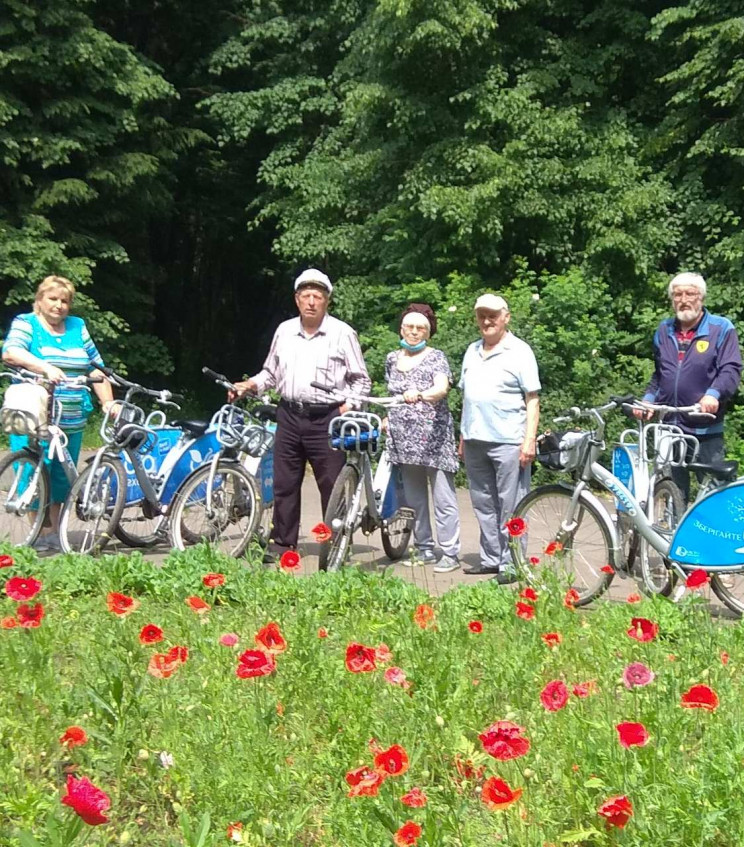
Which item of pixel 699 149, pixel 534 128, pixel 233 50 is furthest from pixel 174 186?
pixel 699 149

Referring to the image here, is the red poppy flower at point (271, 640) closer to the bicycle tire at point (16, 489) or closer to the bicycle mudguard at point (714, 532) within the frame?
the bicycle mudguard at point (714, 532)

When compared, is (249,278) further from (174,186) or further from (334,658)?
(334,658)

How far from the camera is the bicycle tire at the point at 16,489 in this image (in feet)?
21.9

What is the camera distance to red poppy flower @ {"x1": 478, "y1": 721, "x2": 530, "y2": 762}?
2254 millimetres

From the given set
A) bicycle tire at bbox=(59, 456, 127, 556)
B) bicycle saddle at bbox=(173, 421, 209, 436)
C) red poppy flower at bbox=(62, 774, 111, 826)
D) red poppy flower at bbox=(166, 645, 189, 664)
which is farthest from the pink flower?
bicycle saddle at bbox=(173, 421, 209, 436)

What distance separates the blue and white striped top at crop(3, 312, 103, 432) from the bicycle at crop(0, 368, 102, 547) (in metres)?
0.08

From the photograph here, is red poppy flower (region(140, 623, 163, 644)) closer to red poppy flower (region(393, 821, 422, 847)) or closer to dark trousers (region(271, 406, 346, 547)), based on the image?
red poppy flower (region(393, 821, 422, 847))

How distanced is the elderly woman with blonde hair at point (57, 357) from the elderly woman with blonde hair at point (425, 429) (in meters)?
1.88

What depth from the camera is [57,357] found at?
677cm

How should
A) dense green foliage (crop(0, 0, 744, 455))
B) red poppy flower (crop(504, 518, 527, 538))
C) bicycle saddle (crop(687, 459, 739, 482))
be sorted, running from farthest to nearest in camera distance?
dense green foliage (crop(0, 0, 744, 455))
bicycle saddle (crop(687, 459, 739, 482))
red poppy flower (crop(504, 518, 527, 538))

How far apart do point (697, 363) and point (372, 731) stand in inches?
143

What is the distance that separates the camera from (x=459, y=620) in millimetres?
4250

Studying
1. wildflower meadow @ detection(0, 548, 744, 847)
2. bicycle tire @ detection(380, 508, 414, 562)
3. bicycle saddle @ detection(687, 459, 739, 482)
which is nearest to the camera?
wildflower meadow @ detection(0, 548, 744, 847)

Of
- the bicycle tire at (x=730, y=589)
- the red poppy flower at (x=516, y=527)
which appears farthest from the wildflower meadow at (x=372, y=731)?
the bicycle tire at (x=730, y=589)
